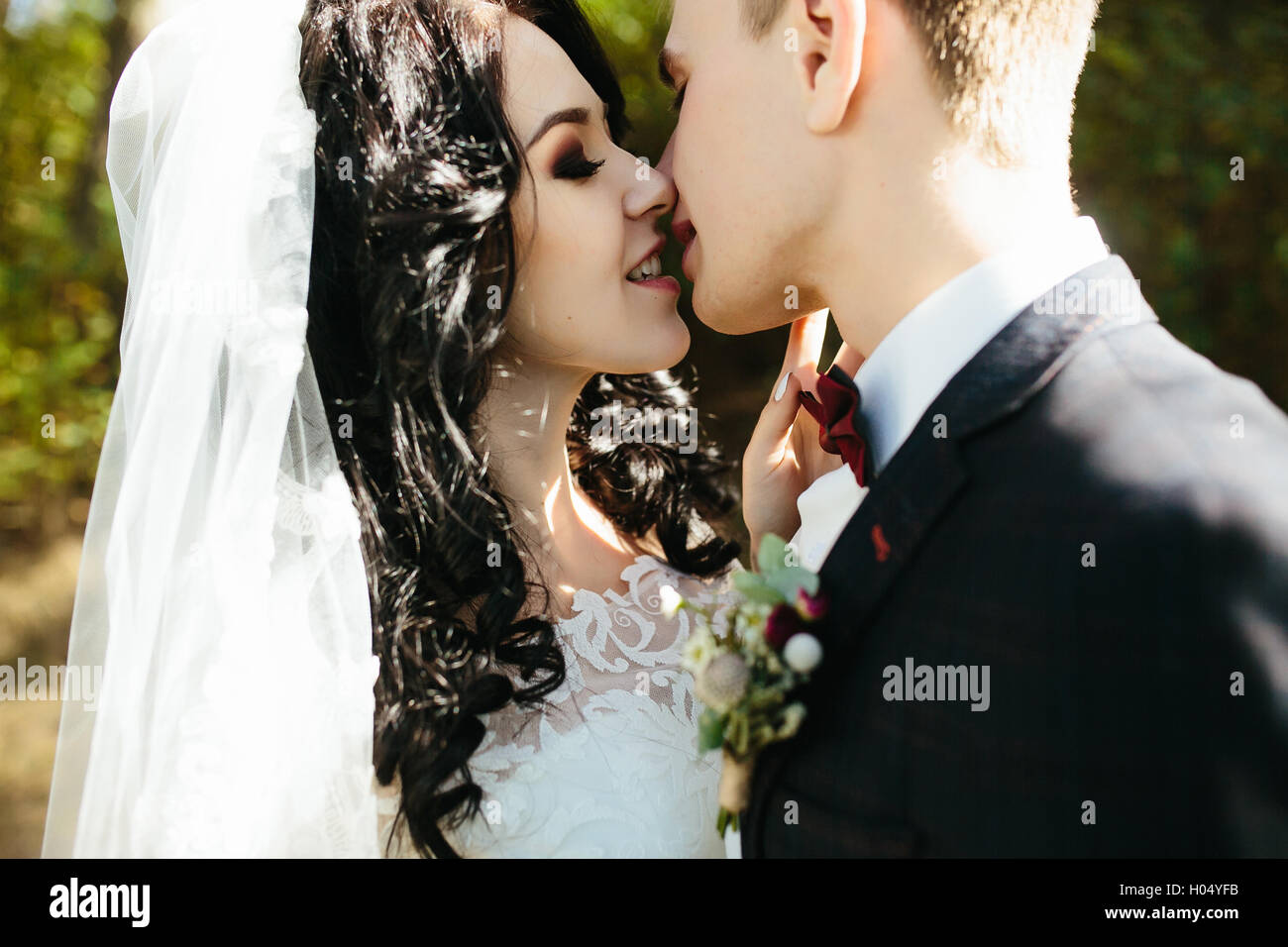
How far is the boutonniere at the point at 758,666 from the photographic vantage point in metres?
1.64

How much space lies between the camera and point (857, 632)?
5.42ft

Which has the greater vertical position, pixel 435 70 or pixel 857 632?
pixel 435 70

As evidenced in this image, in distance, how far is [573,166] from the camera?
2463 mm

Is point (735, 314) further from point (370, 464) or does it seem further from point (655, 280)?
point (370, 464)

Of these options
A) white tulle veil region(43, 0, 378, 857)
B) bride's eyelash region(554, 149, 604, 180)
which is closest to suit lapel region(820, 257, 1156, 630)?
white tulle veil region(43, 0, 378, 857)

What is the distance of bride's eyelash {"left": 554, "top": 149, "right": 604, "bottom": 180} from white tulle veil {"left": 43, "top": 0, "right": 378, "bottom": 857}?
22.1 inches

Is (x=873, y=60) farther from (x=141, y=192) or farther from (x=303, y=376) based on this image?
(x=141, y=192)

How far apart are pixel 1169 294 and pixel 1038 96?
108 inches

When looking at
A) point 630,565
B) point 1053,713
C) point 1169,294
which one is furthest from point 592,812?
point 1169,294

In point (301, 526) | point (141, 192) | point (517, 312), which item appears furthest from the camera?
point (517, 312)

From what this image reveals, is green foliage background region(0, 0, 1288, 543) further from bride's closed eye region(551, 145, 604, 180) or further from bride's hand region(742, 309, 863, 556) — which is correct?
bride's hand region(742, 309, 863, 556)

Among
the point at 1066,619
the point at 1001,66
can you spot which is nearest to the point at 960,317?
the point at 1001,66

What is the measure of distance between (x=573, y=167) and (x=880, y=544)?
4.15 ft

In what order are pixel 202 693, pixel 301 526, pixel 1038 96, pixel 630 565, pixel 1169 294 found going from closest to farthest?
pixel 1038 96
pixel 202 693
pixel 301 526
pixel 630 565
pixel 1169 294
